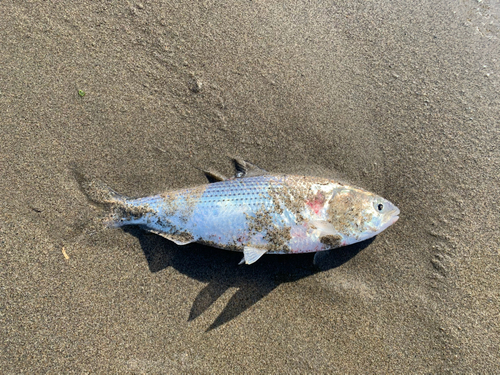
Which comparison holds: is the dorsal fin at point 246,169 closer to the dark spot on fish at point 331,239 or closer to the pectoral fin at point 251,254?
the pectoral fin at point 251,254

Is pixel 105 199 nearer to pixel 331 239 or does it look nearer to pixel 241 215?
pixel 241 215

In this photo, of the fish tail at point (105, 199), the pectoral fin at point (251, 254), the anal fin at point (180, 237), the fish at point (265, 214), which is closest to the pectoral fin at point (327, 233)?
the fish at point (265, 214)

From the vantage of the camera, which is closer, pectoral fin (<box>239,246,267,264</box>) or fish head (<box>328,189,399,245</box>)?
pectoral fin (<box>239,246,267,264</box>)

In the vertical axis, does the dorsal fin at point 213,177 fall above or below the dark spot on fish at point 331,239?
below

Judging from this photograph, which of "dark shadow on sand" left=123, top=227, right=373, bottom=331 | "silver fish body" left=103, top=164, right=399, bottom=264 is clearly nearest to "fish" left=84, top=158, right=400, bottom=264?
"silver fish body" left=103, top=164, right=399, bottom=264

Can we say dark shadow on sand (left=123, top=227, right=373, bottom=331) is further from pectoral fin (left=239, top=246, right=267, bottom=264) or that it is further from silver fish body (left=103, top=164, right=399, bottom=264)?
pectoral fin (left=239, top=246, right=267, bottom=264)

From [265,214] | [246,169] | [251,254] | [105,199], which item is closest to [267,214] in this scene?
[265,214]
